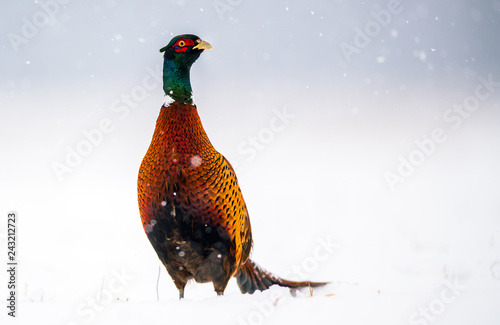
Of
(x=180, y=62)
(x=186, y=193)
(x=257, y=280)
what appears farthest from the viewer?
(x=257, y=280)

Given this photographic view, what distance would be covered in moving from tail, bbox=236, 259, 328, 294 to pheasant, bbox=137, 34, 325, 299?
0.28m

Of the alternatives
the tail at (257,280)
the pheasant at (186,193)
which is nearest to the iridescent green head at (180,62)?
the pheasant at (186,193)

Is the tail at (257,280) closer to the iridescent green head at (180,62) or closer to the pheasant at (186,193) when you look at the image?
the pheasant at (186,193)

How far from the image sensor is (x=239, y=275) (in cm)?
348

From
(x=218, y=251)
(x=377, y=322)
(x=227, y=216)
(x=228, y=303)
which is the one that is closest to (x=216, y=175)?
(x=227, y=216)

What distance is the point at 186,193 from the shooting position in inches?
116

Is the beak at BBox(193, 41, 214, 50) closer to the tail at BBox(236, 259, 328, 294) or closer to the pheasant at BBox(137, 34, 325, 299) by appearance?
the pheasant at BBox(137, 34, 325, 299)

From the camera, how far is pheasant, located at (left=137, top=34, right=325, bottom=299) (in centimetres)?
296

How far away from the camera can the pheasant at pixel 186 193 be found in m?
2.96

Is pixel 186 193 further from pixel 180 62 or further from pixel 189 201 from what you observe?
pixel 180 62

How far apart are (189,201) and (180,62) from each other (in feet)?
3.11

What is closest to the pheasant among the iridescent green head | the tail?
the iridescent green head

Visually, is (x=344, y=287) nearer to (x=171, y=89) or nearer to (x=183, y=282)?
(x=183, y=282)

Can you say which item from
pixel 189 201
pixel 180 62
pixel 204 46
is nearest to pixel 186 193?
pixel 189 201
